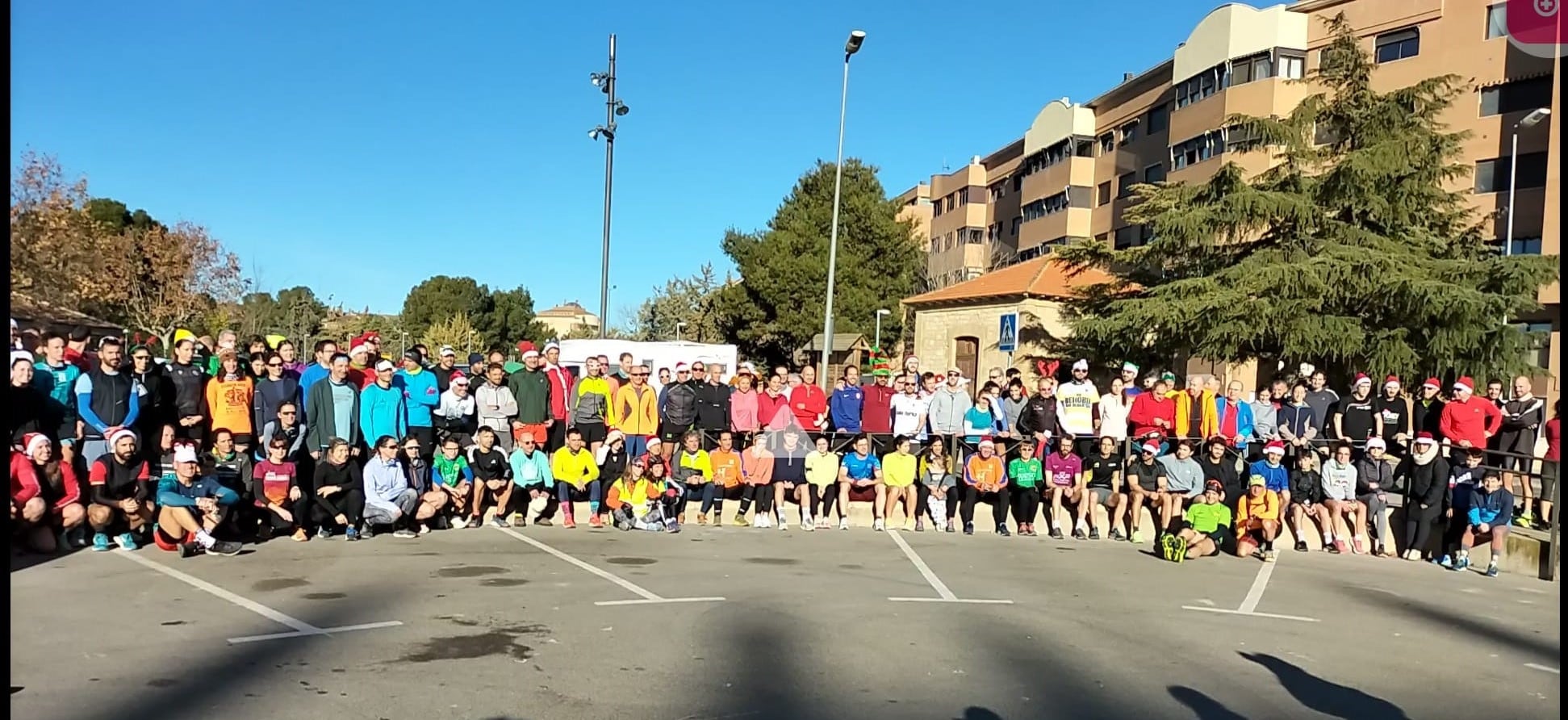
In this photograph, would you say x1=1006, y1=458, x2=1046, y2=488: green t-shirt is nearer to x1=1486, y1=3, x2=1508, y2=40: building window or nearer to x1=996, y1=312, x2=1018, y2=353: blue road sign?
x1=996, y1=312, x2=1018, y2=353: blue road sign

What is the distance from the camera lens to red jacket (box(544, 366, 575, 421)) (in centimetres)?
1299

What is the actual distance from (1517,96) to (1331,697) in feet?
106

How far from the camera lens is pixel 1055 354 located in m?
30.8

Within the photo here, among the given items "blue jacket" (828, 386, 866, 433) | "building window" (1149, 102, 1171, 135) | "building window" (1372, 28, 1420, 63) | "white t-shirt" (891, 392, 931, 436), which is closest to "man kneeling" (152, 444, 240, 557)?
"blue jacket" (828, 386, 866, 433)

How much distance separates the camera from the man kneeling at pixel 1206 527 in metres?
11.8

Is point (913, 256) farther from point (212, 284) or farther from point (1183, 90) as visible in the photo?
point (212, 284)

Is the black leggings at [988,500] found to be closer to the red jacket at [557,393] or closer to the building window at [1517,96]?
the red jacket at [557,393]

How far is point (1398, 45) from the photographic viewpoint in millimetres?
33844

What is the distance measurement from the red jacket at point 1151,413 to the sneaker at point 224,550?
1025 centimetres

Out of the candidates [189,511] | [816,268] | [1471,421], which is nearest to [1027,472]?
[1471,421]

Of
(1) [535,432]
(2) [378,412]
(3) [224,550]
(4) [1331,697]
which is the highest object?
(2) [378,412]

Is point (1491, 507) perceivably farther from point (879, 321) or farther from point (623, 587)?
point (879, 321)

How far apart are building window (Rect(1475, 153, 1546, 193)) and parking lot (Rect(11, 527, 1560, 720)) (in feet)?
83.5

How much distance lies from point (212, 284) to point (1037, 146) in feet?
125
